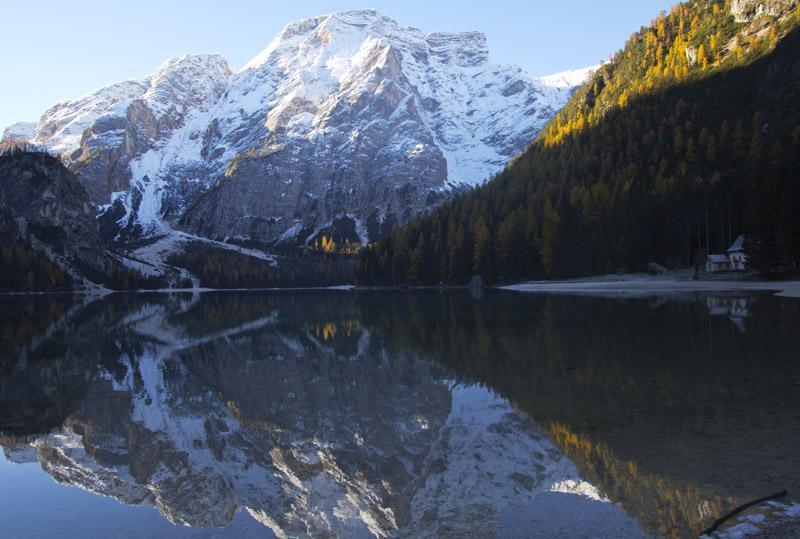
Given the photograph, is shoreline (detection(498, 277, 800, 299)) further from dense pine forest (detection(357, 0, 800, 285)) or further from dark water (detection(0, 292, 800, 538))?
dark water (detection(0, 292, 800, 538))

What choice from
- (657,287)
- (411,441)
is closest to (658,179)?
(657,287)

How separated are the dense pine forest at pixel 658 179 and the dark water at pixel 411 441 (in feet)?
187

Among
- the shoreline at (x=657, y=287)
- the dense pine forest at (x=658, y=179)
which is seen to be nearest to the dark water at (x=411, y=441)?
the shoreline at (x=657, y=287)

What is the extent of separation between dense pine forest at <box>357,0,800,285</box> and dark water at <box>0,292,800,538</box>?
5697cm

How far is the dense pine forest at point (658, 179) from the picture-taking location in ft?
285

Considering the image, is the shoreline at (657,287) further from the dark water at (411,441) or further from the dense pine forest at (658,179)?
the dark water at (411,441)

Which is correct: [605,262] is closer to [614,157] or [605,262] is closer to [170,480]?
[614,157]

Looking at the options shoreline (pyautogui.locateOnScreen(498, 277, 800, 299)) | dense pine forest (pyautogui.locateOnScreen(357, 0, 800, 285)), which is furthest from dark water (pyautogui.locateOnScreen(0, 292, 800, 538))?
dense pine forest (pyautogui.locateOnScreen(357, 0, 800, 285))

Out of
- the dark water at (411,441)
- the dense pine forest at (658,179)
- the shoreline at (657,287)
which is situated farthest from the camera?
the dense pine forest at (658,179)

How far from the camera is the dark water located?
28.7ft

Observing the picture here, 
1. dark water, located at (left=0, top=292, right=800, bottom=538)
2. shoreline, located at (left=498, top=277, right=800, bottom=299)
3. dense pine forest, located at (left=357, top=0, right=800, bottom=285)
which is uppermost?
dense pine forest, located at (left=357, top=0, right=800, bottom=285)

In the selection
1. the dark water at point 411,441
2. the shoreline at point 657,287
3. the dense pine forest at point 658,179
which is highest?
the dense pine forest at point 658,179

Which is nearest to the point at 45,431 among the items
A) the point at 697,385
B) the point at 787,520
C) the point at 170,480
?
the point at 170,480

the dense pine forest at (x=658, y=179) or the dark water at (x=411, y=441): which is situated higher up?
the dense pine forest at (x=658, y=179)
